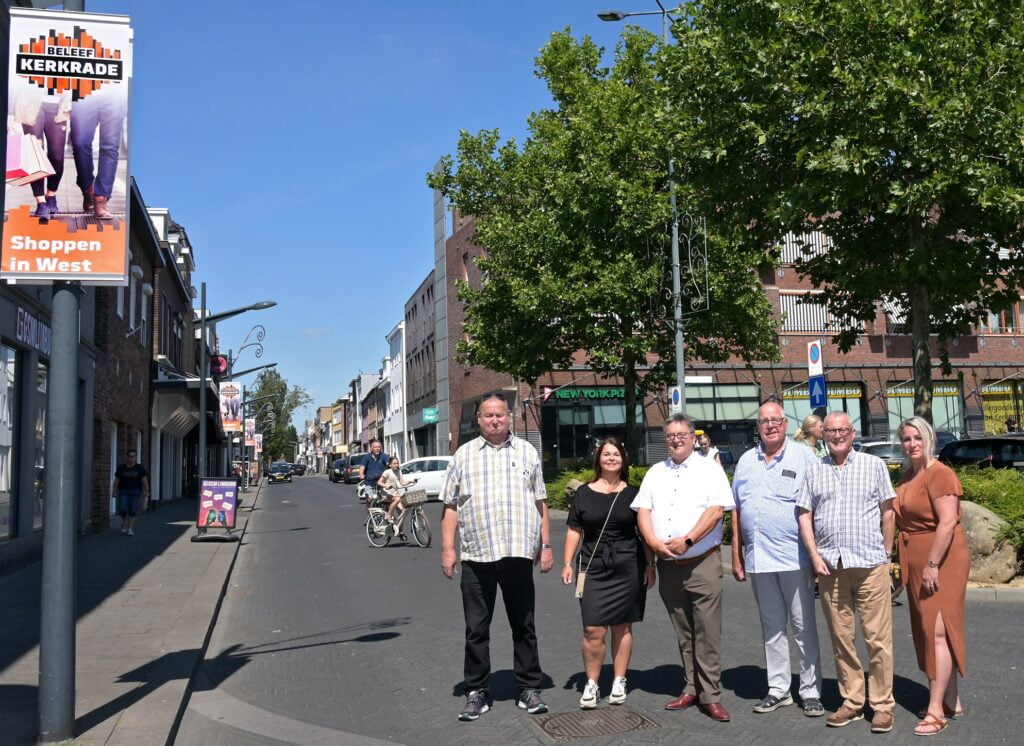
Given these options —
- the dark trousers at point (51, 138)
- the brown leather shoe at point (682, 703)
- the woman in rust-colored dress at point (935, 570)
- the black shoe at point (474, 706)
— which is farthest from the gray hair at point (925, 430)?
the dark trousers at point (51, 138)

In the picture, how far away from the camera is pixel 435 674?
688cm

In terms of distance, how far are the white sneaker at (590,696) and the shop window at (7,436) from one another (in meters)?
9.78

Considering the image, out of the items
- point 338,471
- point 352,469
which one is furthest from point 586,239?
point 338,471

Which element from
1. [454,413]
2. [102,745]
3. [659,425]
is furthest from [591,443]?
[102,745]

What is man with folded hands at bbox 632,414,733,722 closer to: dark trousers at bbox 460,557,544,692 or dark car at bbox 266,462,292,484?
dark trousers at bbox 460,557,544,692

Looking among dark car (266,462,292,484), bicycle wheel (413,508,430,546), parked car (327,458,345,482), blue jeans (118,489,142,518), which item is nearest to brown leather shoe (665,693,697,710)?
bicycle wheel (413,508,430,546)

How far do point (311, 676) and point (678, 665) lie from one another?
2.69 m

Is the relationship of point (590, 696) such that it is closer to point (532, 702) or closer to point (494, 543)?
point (532, 702)

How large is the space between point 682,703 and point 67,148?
4746 mm

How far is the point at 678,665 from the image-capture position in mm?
6957

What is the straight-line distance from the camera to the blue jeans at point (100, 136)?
524cm

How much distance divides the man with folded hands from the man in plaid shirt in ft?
1.73

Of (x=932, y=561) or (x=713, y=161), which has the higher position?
(x=713, y=161)

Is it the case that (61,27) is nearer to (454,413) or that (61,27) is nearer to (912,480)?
(912,480)
